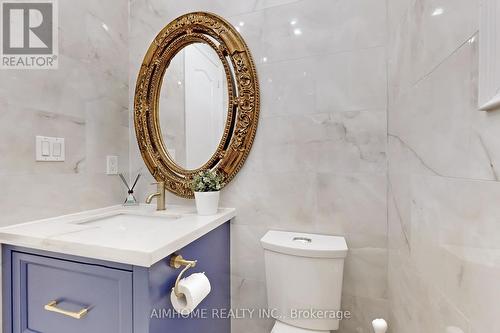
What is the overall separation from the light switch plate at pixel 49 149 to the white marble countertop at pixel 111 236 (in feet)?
0.91

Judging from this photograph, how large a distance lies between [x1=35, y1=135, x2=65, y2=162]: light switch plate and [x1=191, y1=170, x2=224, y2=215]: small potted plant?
2.08 ft

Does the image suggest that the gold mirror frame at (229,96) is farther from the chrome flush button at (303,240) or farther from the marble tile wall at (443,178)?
the marble tile wall at (443,178)

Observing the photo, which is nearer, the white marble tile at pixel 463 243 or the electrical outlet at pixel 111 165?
the white marble tile at pixel 463 243

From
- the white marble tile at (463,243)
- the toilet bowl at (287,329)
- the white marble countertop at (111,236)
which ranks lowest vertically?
the toilet bowl at (287,329)

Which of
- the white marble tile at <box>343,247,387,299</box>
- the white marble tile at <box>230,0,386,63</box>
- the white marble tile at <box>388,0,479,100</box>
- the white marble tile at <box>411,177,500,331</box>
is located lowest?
the white marble tile at <box>343,247,387,299</box>

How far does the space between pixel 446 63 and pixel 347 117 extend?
1.94 ft

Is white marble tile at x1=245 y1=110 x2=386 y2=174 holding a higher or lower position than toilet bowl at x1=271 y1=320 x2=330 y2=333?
higher

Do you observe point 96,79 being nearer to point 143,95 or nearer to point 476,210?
point 143,95

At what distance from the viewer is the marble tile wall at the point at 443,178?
0.44 m

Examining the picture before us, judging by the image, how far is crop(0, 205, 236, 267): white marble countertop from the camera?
76 cm

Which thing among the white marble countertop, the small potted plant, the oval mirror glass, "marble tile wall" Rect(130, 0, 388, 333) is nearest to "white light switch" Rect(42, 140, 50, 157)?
the white marble countertop

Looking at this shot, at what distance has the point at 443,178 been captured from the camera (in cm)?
60

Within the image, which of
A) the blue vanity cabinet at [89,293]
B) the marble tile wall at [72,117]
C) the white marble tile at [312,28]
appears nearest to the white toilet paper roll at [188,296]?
the blue vanity cabinet at [89,293]

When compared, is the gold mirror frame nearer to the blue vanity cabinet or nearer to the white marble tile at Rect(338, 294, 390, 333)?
the blue vanity cabinet
